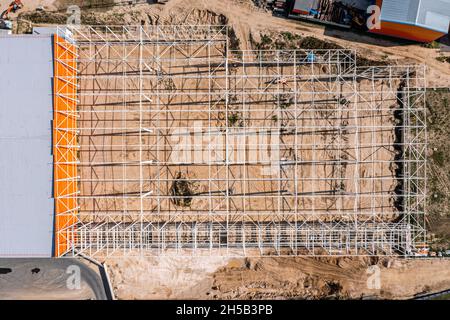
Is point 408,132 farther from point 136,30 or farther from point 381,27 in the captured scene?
point 136,30

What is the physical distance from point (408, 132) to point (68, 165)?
57.4 feet

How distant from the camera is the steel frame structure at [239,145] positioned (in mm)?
14516

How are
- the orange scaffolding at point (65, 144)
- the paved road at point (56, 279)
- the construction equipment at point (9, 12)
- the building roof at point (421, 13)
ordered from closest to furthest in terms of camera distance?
the orange scaffolding at point (65, 144) < the building roof at point (421, 13) < the construction equipment at point (9, 12) < the paved road at point (56, 279)

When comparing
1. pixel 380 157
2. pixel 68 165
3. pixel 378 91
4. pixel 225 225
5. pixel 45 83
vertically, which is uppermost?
pixel 378 91

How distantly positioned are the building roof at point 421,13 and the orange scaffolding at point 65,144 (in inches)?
626

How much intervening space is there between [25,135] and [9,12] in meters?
7.25

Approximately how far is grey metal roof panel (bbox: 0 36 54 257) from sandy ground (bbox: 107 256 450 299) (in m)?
4.86

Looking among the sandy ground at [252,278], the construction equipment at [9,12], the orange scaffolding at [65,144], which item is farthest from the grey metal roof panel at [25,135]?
the sandy ground at [252,278]

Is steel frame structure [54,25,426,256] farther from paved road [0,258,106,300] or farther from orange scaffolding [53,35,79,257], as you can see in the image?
paved road [0,258,106,300]

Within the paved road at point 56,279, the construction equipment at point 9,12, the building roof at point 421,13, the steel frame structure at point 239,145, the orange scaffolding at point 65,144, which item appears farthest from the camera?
the paved road at point 56,279

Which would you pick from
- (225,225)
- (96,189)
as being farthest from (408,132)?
(96,189)

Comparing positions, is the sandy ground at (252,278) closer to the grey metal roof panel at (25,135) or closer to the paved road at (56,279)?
the paved road at (56,279)

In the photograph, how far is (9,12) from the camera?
14.9m

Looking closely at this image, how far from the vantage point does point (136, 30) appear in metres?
14.9
